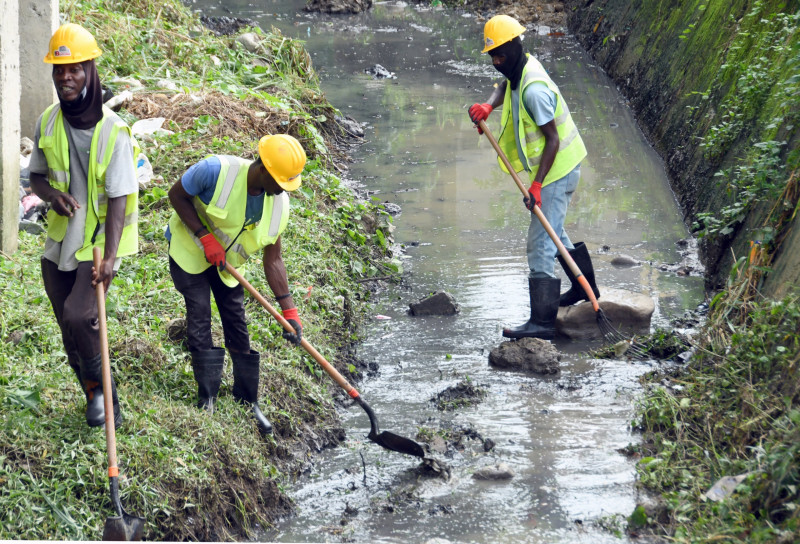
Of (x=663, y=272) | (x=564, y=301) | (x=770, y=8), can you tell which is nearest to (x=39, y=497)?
(x=564, y=301)

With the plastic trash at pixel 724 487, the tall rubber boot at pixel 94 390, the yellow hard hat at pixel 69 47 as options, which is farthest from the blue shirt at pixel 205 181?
the plastic trash at pixel 724 487

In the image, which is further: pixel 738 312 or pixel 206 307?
pixel 738 312

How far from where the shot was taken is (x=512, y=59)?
609cm

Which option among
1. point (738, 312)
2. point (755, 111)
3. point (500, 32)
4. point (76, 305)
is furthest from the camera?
point (755, 111)

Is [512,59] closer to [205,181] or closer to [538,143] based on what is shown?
[538,143]

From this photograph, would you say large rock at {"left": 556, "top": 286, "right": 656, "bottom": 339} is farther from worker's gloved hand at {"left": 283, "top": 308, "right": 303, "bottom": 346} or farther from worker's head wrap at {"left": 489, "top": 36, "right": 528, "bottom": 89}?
worker's gloved hand at {"left": 283, "top": 308, "right": 303, "bottom": 346}

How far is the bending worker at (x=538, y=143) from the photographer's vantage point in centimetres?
600

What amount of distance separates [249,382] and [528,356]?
204 cm

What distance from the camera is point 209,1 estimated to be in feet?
70.9

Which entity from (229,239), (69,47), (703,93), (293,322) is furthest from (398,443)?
(703,93)

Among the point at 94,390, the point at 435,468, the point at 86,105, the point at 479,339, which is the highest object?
the point at 86,105

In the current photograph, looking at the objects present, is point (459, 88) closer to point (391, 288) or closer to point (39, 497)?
point (391, 288)

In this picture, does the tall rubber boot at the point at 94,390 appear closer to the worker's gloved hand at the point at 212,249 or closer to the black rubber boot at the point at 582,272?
the worker's gloved hand at the point at 212,249

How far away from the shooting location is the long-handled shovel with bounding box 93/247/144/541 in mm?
3592
